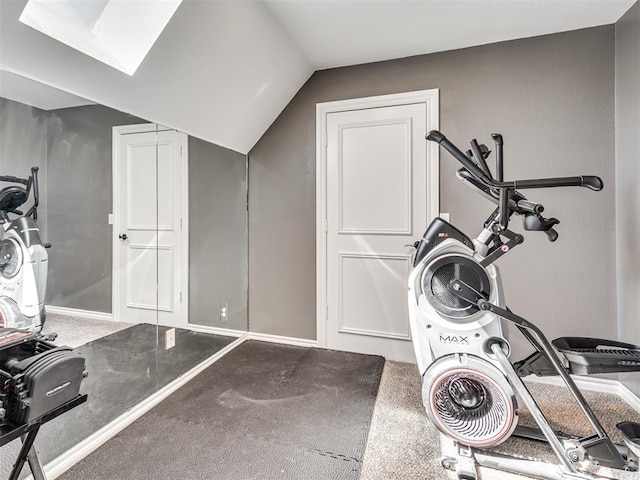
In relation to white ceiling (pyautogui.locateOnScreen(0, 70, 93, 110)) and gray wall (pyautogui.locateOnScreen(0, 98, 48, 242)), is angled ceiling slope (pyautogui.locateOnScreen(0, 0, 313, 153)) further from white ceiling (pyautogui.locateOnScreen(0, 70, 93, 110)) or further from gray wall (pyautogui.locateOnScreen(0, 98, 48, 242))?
gray wall (pyautogui.locateOnScreen(0, 98, 48, 242))

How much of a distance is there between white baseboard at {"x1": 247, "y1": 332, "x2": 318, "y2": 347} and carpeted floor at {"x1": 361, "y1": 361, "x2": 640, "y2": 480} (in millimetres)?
797

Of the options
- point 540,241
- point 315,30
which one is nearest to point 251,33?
point 315,30

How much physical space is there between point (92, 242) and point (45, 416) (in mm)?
1055

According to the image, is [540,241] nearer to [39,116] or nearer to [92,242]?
[92,242]

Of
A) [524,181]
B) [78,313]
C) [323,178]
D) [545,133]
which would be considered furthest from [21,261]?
[545,133]

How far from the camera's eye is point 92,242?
5.69 ft

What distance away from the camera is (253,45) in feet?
6.97

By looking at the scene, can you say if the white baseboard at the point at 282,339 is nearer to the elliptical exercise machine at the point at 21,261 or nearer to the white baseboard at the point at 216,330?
the white baseboard at the point at 216,330

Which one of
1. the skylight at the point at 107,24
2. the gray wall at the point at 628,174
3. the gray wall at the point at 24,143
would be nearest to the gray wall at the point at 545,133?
the gray wall at the point at 628,174

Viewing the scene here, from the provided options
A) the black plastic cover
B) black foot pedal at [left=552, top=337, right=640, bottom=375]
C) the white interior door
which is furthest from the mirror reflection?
black foot pedal at [left=552, top=337, right=640, bottom=375]

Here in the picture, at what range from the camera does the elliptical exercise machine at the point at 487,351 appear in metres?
1.40

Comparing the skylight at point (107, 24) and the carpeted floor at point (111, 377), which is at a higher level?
the skylight at point (107, 24)

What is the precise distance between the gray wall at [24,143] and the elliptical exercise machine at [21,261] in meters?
0.02

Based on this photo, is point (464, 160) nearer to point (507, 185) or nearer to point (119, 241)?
point (507, 185)
